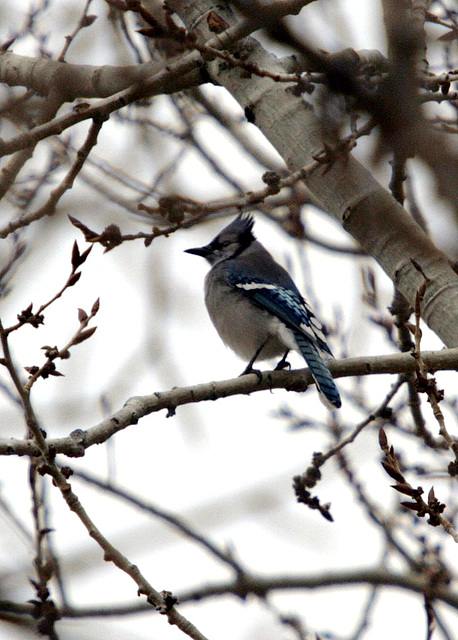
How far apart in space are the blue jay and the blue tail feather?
2 centimetres

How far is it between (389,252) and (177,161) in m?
2.78

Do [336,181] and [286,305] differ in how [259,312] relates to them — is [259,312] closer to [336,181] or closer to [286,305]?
[286,305]

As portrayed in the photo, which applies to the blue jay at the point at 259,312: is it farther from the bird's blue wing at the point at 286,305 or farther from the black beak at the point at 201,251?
the black beak at the point at 201,251

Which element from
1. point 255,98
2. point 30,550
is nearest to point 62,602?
point 30,550

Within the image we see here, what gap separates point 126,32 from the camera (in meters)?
4.53

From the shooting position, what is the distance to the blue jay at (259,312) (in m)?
5.01

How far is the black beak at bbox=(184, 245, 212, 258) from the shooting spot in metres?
6.46

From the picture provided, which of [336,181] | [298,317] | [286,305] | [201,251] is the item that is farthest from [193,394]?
[201,251]

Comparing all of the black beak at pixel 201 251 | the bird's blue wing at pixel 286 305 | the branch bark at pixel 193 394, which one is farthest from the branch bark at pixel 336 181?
the black beak at pixel 201 251

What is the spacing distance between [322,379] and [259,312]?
4.75 ft

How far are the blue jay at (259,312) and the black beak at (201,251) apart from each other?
165 mm

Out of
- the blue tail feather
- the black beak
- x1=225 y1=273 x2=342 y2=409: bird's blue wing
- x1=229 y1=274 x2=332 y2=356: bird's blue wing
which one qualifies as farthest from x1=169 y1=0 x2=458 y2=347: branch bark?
the black beak

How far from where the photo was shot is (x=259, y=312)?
5.38 m

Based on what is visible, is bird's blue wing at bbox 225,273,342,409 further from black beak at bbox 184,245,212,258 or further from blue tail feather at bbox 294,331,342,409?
black beak at bbox 184,245,212,258
